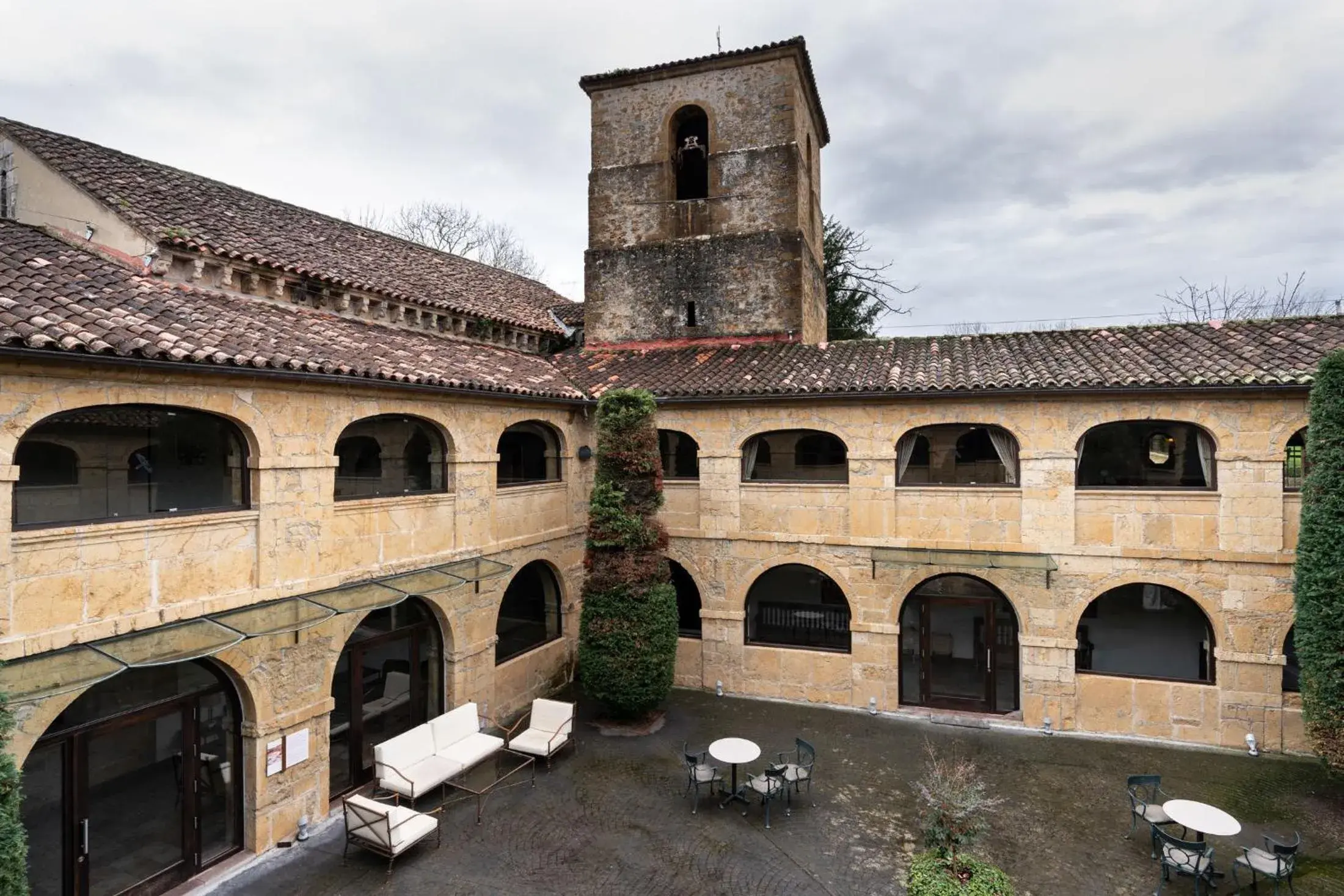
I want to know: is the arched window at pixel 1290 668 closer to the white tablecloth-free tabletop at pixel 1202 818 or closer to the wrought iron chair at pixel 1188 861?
the white tablecloth-free tabletop at pixel 1202 818

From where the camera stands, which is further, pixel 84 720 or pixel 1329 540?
pixel 1329 540

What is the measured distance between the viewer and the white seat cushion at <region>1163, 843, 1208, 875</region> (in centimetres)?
790

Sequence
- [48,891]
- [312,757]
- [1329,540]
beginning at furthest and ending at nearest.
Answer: [1329,540], [312,757], [48,891]

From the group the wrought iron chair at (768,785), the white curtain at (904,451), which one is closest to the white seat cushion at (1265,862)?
the wrought iron chair at (768,785)

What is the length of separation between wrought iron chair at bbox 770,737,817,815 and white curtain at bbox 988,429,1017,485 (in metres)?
6.22

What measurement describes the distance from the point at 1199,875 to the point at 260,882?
10.8 meters

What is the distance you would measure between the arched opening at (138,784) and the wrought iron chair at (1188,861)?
36.6 feet

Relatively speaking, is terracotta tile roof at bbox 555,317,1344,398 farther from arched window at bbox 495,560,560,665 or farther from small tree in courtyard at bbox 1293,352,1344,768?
arched window at bbox 495,560,560,665

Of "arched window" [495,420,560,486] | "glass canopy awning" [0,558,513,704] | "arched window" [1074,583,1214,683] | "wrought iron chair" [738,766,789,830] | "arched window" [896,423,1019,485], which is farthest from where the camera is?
"arched window" [896,423,1019,485]

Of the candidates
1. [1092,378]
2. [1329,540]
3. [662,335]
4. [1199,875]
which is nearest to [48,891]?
[1199,875]

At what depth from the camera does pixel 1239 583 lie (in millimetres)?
11766

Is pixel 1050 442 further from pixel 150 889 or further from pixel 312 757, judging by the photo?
pixel 150 889

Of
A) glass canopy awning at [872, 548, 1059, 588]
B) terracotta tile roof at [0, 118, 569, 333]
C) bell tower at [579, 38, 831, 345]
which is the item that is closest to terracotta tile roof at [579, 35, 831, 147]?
bell tower at [579, 38, 831, 345]

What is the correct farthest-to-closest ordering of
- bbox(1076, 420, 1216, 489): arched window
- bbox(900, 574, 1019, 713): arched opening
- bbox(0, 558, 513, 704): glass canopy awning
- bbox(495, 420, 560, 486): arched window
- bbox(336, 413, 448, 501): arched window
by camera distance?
1. bbox(495, 420, 560, 486): arched window
2. bbox(900, 574, 1019, 713): arched opening
3. bbox(1076, 420, 1216, 489): arched window
4. bbox(336, 413, 448, 501): arched window
5. bbox(0, 558, 513, 704): glass canopy awning
